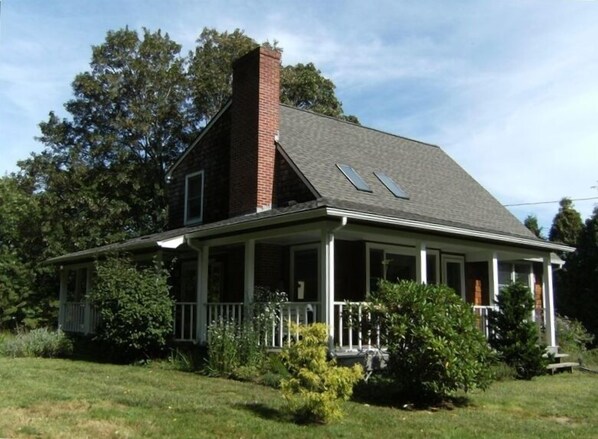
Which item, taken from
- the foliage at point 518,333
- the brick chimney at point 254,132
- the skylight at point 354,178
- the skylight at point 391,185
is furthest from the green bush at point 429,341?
the brick chimney at point 254,132

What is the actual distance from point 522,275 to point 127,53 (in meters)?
20.7

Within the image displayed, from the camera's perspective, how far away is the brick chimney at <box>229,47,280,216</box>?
14914 mm

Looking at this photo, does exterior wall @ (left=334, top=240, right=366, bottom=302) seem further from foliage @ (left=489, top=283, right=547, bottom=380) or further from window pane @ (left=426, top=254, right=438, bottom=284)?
foliage @ (left=489, top=283, right=547, bottom=380)

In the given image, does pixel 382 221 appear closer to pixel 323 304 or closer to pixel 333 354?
pixel 323 304

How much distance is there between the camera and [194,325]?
1541 cm

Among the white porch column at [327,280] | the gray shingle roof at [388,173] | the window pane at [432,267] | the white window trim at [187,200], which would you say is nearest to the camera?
the white porch column at [327,280]

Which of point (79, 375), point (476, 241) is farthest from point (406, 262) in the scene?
point (79, 375)

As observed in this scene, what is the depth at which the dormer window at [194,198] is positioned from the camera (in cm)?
1773

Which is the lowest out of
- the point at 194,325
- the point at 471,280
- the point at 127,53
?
the point at 194,325

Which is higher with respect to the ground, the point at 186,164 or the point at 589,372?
the point at 186,164

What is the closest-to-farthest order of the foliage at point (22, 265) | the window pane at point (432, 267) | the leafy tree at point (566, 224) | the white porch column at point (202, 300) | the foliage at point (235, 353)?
the foliage at point (235, 353) < the white porch column at point (202, 300) < the window pane at point (432, 267) < the foliage at point (22, 265) < the leafy tree at point (566, 224)

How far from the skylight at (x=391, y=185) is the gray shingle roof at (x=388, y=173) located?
5.5 inches

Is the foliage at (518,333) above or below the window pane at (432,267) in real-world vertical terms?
below

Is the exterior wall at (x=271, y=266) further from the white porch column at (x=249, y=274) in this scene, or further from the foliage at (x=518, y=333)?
the foliage at (x=518, y=333)
